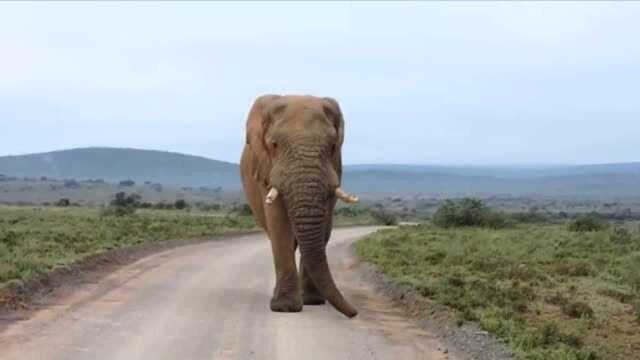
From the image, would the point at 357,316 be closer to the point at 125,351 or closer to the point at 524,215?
the point at 125,351

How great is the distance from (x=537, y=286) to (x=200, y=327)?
9.45 m

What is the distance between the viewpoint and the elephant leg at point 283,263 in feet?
47.7

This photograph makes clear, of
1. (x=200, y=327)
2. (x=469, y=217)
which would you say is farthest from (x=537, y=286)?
(x=469, y=217)

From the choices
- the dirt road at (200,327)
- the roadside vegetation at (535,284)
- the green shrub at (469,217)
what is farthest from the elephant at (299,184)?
the green shrub at (469,217)

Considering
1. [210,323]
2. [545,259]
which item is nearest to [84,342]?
[210,323]

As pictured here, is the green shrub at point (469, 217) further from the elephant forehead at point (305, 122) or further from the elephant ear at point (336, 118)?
the elephant forehead at point (305, 122)

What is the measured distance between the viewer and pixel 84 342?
11.5 metres

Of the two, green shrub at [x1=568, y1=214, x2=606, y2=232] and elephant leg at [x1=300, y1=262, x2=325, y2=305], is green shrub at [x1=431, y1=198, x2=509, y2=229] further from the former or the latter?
elephant leg at [x1=300, y1=262, x2=325, y2=305]

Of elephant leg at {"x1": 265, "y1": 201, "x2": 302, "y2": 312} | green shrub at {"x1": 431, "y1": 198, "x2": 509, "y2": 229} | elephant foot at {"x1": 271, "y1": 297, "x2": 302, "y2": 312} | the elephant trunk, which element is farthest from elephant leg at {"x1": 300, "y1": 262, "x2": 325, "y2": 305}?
green shrub at {"x1": 431, "y1": 198, "x2": 509, "y2": 229}

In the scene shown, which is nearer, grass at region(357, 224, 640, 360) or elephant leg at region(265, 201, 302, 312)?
grass at region(357, 224, 640, 360)

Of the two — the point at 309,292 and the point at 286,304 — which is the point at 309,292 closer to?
the point at 309,292

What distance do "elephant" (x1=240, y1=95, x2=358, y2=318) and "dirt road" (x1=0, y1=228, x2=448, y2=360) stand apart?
0.54m

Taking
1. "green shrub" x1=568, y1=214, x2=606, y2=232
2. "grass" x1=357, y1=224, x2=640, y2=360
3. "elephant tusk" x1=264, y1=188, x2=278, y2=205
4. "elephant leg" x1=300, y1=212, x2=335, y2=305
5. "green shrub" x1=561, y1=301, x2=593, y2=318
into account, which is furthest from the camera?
"green shrub" x1=568, y1=214, x2=606, y2=232

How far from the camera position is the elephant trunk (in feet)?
44.9
